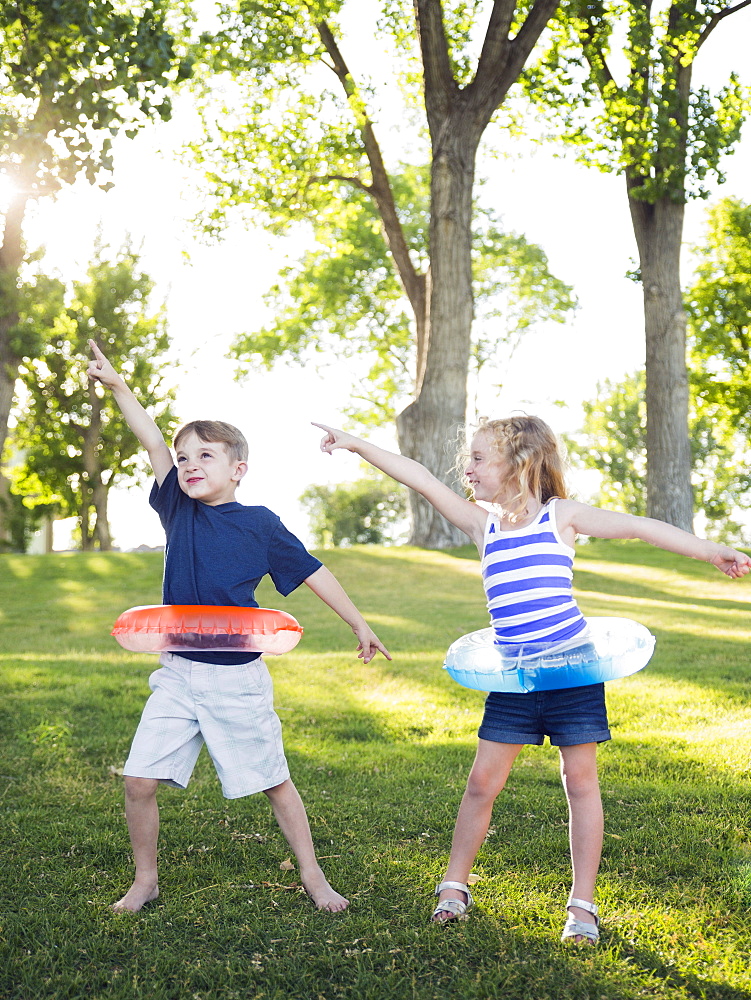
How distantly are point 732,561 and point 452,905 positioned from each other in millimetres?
1517

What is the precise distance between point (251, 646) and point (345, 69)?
62.4ft

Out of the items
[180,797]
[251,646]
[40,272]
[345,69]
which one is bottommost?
[180,797]

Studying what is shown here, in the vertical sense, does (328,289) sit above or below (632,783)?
above

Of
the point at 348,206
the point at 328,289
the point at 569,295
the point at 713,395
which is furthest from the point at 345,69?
the point at 713,395

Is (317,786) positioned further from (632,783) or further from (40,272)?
(40,272)

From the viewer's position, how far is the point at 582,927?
3035 mm

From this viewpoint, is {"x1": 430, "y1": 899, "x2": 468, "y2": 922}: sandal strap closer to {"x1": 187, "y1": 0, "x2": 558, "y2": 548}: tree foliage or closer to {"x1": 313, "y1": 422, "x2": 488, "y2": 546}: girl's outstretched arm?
{"x1": 313, "y1": 422, "x2": 488, "y2": 546}: girl's outstretched arm

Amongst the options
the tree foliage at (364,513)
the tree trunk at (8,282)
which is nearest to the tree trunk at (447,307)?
the tree trunk at (8,282)

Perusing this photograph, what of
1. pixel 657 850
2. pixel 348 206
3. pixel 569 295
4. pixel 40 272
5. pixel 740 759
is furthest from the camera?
pixel 569 295

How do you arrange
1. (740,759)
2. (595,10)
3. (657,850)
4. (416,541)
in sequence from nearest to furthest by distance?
1. (657,850)
2. (740,759)
3. (595,10)
4. (416,541)

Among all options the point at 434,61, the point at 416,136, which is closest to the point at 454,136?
the point at 434,61

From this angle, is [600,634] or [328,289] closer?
[600,634]

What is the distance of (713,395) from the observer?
29.5 metres

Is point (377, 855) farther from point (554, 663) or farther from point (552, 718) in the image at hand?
point (554, 663)
